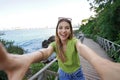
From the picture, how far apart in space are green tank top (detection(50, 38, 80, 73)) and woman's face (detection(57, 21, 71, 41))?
0.21 feet

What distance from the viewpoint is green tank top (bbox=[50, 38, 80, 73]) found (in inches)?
90.2

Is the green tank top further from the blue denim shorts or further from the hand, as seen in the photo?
the hand

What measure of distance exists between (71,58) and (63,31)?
318 mm

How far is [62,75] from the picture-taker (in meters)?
2.60

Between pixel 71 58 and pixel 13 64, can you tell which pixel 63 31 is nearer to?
pixel 71 58

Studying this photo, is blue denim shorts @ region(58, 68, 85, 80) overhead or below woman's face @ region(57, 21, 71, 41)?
below

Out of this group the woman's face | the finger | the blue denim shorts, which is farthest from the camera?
the blue denim shorts

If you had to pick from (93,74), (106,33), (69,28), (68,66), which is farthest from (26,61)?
(106,33)

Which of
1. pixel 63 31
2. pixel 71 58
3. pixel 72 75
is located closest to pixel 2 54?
pixel 63 31

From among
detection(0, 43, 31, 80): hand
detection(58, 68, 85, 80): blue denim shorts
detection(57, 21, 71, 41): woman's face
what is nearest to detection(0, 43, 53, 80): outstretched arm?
detection(0, 43, 31, 80): hand

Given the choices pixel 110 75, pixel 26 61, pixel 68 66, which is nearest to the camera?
pixel 110 75

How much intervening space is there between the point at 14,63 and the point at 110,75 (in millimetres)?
395

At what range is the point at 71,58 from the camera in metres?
2.40

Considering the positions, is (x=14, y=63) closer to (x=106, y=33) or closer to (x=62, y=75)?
(x=62, y=75)
